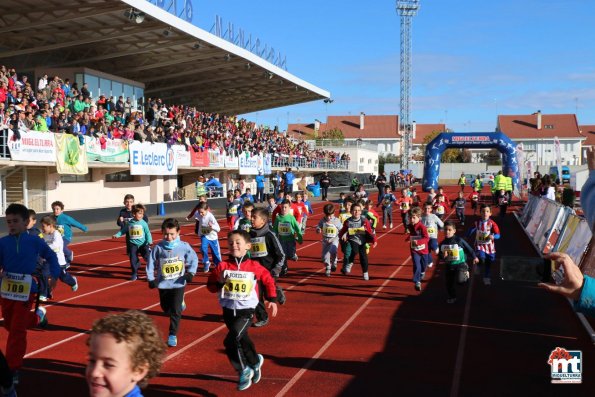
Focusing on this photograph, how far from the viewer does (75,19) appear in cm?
2678

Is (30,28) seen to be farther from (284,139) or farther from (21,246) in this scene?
(284,139)

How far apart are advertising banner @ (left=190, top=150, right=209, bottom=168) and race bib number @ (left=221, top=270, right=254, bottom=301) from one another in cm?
2885

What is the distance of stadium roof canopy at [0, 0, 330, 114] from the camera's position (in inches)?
1042

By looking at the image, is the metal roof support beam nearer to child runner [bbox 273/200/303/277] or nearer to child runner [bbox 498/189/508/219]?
child runner [bbox 498/189/508/219]

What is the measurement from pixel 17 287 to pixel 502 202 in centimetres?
2349

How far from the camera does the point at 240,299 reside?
6.88m

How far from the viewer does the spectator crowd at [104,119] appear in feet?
75.4

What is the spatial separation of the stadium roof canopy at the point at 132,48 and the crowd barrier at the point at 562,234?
17.3 metres

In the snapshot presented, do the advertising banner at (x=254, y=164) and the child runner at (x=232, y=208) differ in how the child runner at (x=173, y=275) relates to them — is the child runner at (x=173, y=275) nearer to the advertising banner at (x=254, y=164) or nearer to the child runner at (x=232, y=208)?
the child runner at (x=232, y=208)

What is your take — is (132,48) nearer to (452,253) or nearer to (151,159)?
(151,159)

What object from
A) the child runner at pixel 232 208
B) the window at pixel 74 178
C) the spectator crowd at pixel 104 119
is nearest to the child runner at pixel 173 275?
the child runner at pixel 232 208

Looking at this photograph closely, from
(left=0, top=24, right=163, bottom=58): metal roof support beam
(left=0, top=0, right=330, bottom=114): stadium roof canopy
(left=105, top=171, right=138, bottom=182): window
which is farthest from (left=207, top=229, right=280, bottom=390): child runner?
(left=105, top=171, right=138, bottom=182): window

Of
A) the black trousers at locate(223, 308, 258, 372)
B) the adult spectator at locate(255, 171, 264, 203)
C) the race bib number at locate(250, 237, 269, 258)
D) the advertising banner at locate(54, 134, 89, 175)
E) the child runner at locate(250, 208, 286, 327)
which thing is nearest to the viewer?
the black trousers at locate(223, 308, 258, 372)

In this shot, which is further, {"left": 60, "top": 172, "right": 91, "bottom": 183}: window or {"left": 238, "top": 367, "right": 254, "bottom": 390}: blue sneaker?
{"left": 60, "top": 172, "right": 91, "bottom": 183}: window
